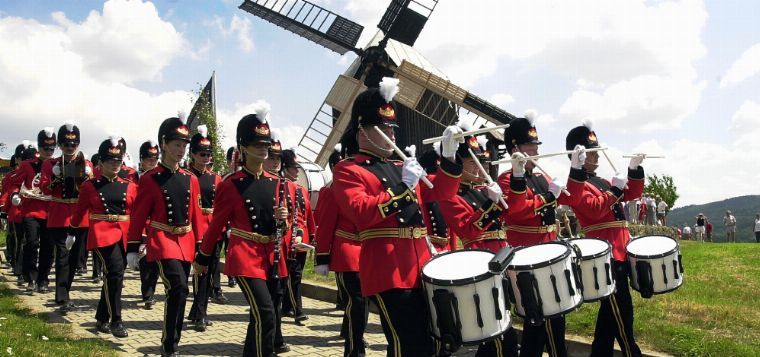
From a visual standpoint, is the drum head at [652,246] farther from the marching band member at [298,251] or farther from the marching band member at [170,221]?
the marching band member at [170,221]

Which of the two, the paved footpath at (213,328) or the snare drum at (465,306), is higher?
the snare drum at (465,306)

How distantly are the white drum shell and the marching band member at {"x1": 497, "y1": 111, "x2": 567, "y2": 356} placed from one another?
0.79m

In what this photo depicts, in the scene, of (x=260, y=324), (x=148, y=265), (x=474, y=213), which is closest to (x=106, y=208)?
(x=148, y=265)

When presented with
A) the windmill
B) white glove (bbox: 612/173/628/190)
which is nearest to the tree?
the windmill

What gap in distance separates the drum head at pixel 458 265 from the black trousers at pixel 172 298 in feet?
11.7

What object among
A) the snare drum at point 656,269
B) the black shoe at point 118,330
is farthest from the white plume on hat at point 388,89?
the black shoe at point 118,330

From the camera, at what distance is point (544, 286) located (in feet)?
17.2

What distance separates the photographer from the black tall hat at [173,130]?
7766 millimetres

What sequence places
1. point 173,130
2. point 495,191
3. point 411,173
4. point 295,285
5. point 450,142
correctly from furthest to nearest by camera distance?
point 295,285 < point 173,130 < point 495,191 < point 450,142 < point 411,173

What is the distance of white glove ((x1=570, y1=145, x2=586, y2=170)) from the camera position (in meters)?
6.62

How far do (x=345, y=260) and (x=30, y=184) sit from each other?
7164 millimetres

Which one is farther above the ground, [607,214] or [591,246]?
[607,214]

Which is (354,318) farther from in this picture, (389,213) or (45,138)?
(45,138)

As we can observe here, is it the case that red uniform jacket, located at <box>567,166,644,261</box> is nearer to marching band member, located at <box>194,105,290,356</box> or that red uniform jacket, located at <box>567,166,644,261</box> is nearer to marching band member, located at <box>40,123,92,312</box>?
marching band member, located at <box>194,105,290,356</box>
